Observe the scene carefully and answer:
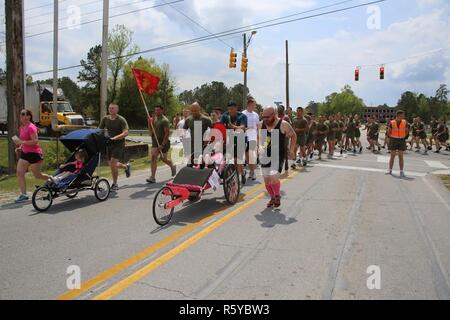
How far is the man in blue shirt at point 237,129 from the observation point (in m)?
10.6

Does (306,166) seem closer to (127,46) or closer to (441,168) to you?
(441,168)

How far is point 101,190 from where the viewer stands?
9078 millimetres

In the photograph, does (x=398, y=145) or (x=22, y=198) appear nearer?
(x=22, y=198)

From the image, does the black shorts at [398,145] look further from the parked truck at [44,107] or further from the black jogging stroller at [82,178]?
the parked truck at [44,107]

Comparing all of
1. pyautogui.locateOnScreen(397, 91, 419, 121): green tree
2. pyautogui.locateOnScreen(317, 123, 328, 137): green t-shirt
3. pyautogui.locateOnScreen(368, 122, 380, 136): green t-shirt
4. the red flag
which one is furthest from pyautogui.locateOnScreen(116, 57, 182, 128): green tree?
pyautogui.locateOnScreen(397, 91, 419, 121): green tree

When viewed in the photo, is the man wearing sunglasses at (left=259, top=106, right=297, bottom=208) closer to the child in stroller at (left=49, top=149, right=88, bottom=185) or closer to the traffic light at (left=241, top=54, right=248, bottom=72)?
the child in stroller at (left=49, top=149, right=88, bottom=185)

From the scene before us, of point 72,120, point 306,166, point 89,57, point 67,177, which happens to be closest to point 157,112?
point 67,177

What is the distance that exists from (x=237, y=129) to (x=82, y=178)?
3867 millimetres

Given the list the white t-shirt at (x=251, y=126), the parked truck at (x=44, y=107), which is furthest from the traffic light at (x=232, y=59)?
the white t-shirt at (x=251, y=126)

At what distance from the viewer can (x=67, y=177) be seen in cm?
842

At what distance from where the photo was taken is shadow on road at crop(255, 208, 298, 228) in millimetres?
7249

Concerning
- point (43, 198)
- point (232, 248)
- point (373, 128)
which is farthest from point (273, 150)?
point (373, 128)

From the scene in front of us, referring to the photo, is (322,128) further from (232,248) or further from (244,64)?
(232,248)

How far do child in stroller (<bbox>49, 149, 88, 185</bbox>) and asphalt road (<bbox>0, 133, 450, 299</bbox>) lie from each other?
0.56 meters
